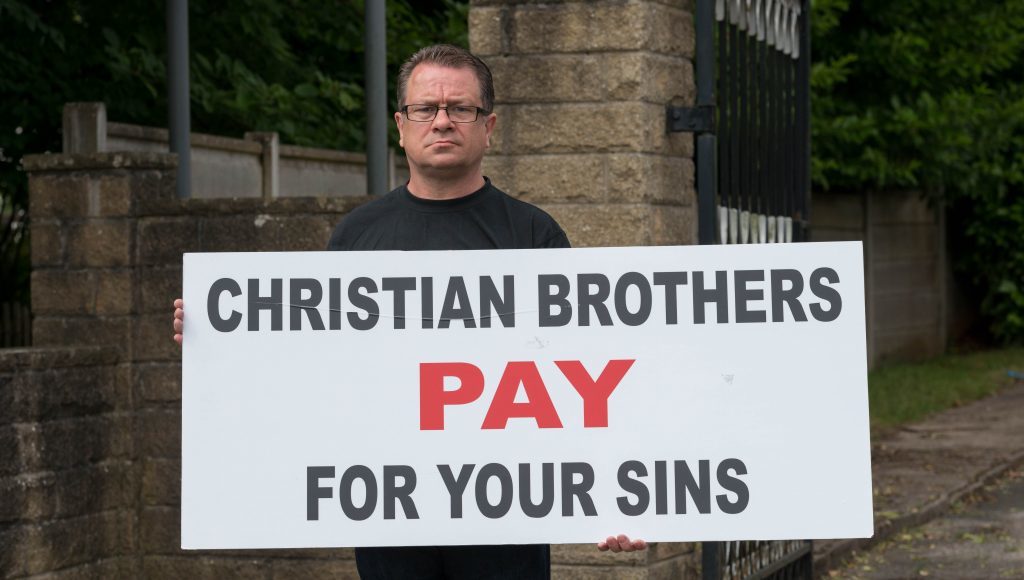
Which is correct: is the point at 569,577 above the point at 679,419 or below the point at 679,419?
below

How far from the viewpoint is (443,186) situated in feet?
12.8

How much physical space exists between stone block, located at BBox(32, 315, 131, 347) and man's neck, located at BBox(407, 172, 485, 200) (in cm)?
312

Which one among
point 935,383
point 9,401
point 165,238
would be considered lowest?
point 935,383

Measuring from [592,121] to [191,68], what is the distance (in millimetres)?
5244

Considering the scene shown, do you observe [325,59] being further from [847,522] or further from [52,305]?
[847,522]

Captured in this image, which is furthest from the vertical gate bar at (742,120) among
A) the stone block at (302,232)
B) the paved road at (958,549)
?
the paved road at (958,549)

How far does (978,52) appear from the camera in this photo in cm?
1561

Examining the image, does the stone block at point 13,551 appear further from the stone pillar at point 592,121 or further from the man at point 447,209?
the man at point 447,209

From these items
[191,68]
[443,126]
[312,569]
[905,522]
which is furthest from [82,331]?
[905,522]

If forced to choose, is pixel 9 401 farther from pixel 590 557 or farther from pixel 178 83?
pixel 178 83

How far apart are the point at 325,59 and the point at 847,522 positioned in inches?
413

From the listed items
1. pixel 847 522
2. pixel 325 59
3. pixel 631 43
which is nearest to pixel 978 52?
pixel 325 59

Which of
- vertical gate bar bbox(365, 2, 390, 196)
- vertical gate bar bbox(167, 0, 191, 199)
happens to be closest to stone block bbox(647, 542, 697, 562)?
vertical gate bar bbox(167, 0, 191, 199)

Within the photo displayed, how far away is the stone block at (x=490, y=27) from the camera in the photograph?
6332 mm
